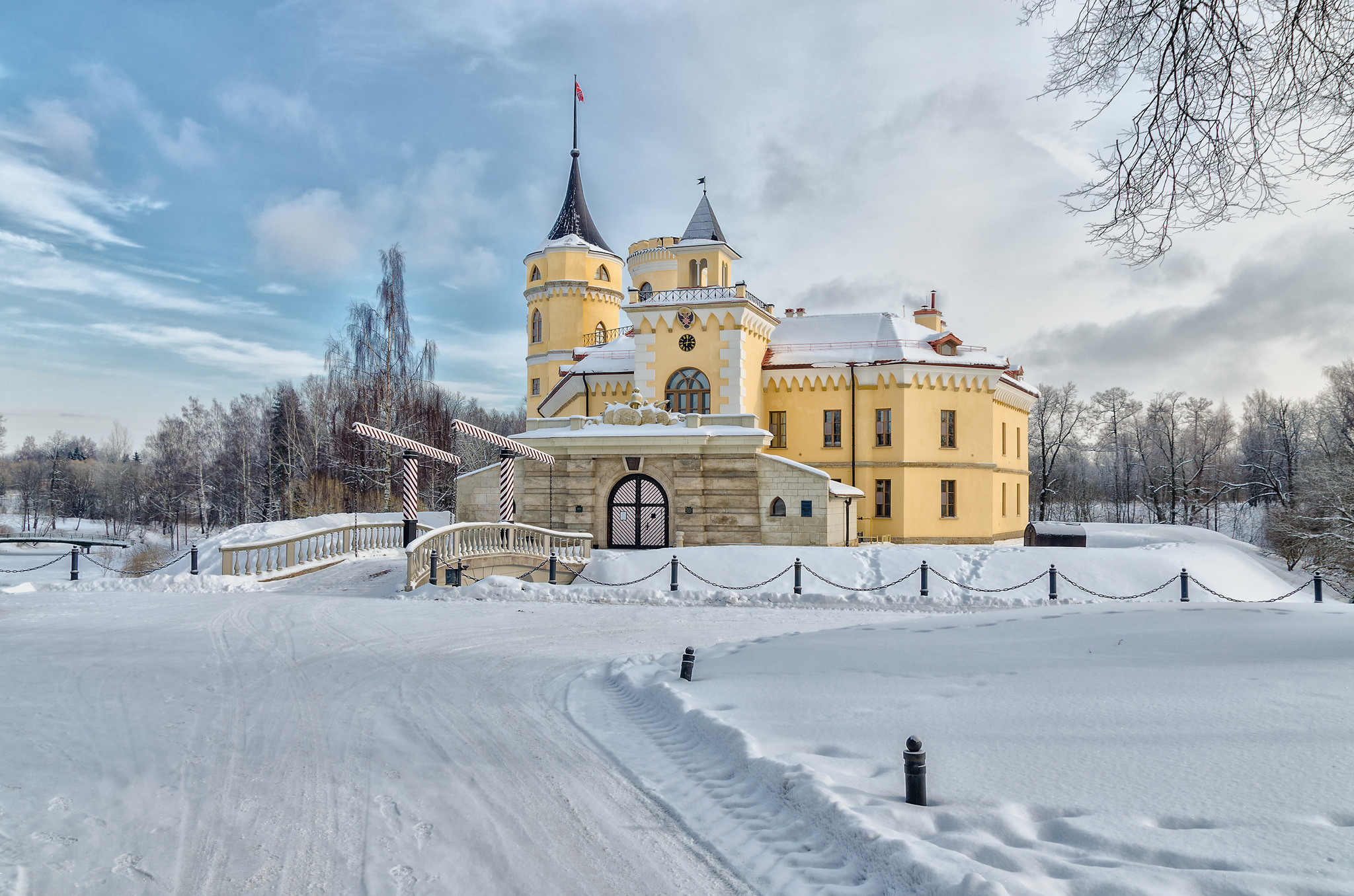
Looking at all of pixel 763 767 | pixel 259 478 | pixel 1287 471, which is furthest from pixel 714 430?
pixel 1287 471

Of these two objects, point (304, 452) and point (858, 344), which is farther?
point (304, 452)

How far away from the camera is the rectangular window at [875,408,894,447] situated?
32.7m

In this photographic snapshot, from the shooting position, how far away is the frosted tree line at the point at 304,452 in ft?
131

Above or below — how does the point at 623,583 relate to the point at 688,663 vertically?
below

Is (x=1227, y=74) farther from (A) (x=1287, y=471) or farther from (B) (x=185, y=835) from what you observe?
(A) (x=1287, y=471)

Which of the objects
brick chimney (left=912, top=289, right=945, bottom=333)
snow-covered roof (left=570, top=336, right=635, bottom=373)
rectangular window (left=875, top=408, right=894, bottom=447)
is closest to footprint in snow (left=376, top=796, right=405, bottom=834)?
snow-covered roof (left=570, top=336, right=635, bottom=373)

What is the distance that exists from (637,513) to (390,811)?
780 inches

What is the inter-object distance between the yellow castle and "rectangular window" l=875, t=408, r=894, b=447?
63 mm

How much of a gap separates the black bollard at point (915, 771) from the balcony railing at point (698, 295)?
27.1 m

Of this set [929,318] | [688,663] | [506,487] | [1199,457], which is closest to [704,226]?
[929,318]

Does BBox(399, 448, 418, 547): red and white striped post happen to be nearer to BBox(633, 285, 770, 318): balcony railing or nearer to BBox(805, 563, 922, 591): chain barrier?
BBox(805, 563, 922, 591): chain barrier

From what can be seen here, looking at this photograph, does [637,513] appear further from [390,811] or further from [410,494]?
[390,811]

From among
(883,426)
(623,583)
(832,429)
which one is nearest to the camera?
(623,583)

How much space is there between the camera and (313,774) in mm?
6215
